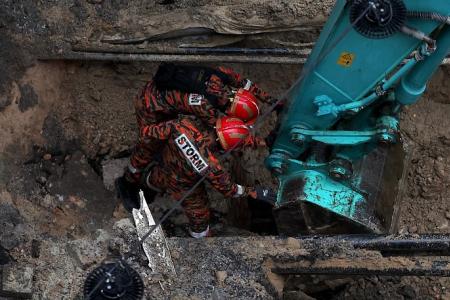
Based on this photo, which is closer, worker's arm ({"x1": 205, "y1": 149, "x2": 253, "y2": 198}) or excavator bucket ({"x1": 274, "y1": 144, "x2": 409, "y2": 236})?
excavator bucket ({"x1": 274, "y1": 144, "x2": 409, "y2": 236})

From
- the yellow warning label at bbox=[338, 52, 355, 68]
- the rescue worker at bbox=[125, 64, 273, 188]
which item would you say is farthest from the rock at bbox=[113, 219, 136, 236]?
the yellow warning label at bbox=[338, 52, 355, 68]

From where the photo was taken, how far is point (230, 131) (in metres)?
5.88

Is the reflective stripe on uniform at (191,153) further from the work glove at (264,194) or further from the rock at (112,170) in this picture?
the rock at (112,170)

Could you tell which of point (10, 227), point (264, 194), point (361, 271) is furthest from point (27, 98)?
point (361, 271)

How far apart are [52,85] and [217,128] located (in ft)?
6.47

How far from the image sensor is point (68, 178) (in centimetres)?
690

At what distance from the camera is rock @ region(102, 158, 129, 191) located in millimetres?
7238

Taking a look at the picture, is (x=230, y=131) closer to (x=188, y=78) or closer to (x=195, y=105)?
(x=195, y=105)

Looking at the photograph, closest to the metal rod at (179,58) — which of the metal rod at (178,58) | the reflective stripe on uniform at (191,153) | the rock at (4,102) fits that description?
the metal rod at (178,58)

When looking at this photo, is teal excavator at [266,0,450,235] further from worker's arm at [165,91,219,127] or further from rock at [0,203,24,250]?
rock at [0,203,24,250]

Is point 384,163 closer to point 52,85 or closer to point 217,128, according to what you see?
point 217,128

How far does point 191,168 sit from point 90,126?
1.63 metres

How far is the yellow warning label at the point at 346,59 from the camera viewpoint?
15.9 feet

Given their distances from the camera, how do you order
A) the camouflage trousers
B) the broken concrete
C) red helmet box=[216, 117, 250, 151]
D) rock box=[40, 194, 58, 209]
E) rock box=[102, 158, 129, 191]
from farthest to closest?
1. rock box=[102, 158, 129, 191]
2. rock box=[40, 194, 58, 209]
3. the camouflage trousers
4. red helmet box=[216, 117, 250, 151]
5. the broken concrete
